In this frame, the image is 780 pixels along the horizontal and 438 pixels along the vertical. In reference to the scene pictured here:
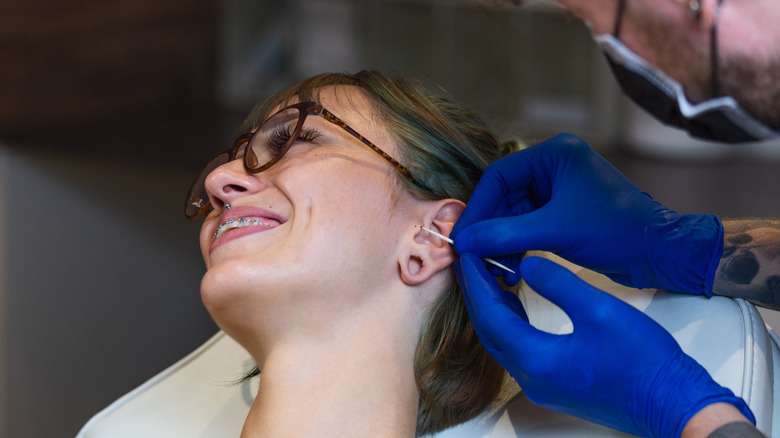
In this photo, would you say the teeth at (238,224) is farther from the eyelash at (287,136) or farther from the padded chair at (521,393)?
the padded chair at (521,393)

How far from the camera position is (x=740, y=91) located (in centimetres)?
71

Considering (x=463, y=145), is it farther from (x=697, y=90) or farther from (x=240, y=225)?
(x=697, y=90)

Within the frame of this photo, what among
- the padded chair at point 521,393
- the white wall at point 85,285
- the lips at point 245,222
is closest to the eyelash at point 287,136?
the lips at point 245,222

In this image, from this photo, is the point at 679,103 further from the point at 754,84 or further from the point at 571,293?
the point at 571,293

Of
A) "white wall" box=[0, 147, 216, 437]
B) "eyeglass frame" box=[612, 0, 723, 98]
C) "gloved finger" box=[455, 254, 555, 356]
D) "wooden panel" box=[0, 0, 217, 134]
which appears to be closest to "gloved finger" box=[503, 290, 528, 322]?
"gloved finger" box=[455, 254, 555, 356]

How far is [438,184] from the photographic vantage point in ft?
4.22

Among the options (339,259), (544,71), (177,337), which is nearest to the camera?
(339,259)

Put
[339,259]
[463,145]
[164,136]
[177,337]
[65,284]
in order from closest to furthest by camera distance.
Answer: [339,259], [463,145], [65,284], [177,337], [164,136]

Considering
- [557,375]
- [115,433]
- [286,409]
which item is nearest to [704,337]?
[557,375]

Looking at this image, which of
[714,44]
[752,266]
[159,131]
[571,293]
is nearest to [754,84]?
[714,44]

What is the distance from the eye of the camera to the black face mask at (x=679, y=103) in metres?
0.72

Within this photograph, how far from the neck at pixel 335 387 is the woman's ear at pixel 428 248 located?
9cm

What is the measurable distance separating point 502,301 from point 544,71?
3.24 metres

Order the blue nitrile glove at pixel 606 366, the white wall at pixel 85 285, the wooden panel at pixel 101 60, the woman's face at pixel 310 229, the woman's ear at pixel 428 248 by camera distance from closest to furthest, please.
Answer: the blue nitrile glove at pixel 606 366 < the woman's face at pixel 310 229 < the woman's ear at pixel 428 248 < the white wall at pixel 85 285 < the wooden panel at pixel 101 60
